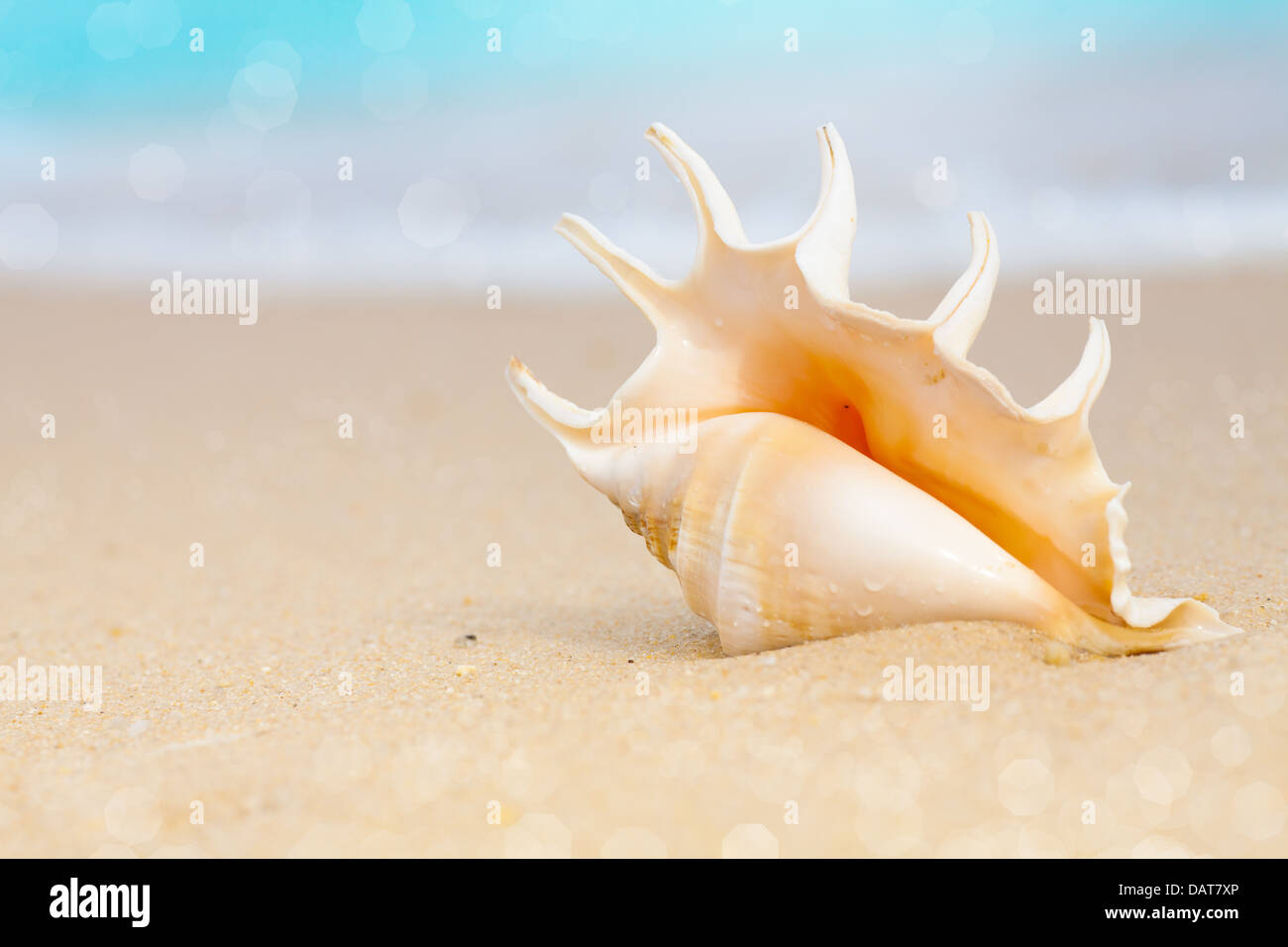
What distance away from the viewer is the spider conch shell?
2.52 m

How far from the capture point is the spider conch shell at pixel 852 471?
2.52 meters

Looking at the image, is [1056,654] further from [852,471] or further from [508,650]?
[508,650]

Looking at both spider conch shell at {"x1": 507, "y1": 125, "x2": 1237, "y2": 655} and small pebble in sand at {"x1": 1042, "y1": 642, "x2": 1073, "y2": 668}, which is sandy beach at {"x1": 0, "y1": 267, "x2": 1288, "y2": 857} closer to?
small pebble in sand at {"x1": 1042, "y1": 642, "x2": 1073, "y2": 668}

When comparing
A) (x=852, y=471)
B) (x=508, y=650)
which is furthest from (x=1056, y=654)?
(x=508, y=650)

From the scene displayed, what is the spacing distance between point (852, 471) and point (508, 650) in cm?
103

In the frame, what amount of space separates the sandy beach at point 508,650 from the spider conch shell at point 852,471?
0.12m

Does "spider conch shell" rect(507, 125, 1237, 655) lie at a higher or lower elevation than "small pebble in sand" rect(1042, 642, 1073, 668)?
higher

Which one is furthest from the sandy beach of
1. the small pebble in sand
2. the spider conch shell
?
the spider conch shell

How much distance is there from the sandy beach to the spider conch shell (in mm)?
123

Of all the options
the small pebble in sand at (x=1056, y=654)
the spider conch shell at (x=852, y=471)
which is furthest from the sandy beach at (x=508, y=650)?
the spider conch shell at (x=852, y=471)

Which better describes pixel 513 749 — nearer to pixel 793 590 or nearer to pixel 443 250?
pixel 793 590

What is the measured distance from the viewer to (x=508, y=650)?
3.13 metres

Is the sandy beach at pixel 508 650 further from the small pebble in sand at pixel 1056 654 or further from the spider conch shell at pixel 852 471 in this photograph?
the spider conch shell at pixel 852 471
